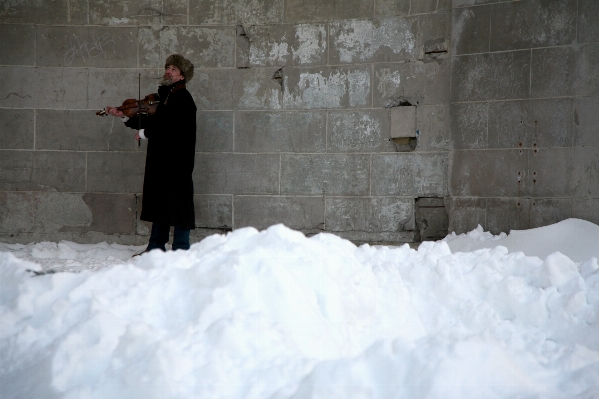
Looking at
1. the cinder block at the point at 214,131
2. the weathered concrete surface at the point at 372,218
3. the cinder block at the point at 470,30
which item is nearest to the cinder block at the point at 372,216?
the weathered concrete surface at the point at 372,218

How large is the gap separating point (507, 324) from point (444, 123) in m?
2.87

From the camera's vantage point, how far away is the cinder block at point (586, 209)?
4641mm

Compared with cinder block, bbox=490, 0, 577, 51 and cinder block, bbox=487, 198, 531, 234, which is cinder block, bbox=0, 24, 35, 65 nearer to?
cinder block, bbox=490, 0, 577, 51

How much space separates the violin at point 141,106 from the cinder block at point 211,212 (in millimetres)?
1034

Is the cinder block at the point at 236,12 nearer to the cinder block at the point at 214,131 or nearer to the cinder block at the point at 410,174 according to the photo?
the cinder block at the point at 214,131

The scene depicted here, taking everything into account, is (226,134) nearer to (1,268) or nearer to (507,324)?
(1,268)

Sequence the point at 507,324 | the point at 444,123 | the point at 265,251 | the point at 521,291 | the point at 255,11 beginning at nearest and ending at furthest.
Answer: the point at 265,251 → the point at 507,324 → the point at 521,291 → the point at 444,123 → the point at 255,11

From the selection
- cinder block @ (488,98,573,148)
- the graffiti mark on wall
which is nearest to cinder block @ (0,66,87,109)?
the graffiti mark on wall

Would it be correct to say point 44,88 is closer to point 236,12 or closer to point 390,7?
point 236,12

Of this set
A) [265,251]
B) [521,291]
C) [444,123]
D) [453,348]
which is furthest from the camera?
[444,123]

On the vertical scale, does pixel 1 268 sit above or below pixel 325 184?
below

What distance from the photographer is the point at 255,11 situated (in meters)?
5.73

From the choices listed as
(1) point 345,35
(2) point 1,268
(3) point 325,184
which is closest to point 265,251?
(2) point 1,268

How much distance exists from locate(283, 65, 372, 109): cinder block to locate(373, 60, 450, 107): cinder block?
127 mm
